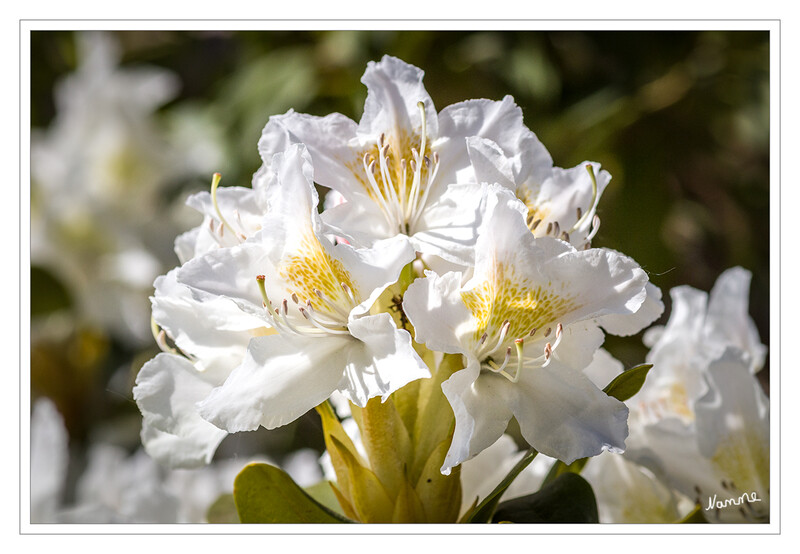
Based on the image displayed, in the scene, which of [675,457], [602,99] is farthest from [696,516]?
[602,99]

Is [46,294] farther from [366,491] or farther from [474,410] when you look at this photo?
[474,410]

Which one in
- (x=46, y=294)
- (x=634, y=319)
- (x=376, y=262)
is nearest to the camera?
(x=376, y=262)

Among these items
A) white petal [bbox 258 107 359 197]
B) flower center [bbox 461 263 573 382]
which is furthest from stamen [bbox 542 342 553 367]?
white petal [bbox 258 107 359 197]

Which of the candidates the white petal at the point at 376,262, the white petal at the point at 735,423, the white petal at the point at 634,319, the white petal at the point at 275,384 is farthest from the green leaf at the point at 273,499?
the white petal at the point at 735,423

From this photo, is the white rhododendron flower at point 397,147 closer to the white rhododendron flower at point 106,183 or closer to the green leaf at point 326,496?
the green leaf at point 326,496
